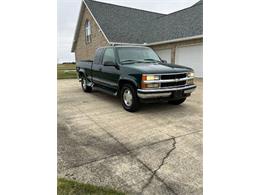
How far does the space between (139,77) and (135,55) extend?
1637 mm

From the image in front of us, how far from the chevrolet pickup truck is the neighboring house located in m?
8.03

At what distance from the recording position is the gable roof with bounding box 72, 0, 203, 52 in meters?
15.8

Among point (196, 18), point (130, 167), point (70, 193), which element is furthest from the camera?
point (196, 18)

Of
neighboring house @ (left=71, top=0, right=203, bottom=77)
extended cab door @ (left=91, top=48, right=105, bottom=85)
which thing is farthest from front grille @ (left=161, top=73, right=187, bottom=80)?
neighboring house @ (left=71, top=0, right=203, bottom=77)

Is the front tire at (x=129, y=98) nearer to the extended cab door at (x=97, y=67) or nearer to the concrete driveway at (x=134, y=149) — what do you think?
the concrete driveway at (x=134, y=149)

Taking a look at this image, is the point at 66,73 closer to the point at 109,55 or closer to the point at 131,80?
the point at 109,55

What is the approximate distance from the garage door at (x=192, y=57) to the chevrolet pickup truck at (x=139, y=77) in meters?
7.79

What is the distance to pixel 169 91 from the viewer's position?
5.41m

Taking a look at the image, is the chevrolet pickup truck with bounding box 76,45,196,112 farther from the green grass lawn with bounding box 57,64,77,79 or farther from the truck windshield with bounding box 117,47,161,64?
the green grass lawn with bounding box 57,64,77,79

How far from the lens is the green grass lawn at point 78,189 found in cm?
237

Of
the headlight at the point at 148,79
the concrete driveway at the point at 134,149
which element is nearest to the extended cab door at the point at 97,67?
the concrete driveway at the point at 134,149
